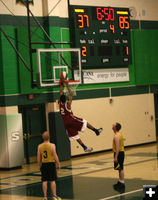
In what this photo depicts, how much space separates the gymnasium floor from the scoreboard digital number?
15.2 ft

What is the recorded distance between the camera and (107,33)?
23.6 metres

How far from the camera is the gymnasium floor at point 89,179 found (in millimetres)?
14359

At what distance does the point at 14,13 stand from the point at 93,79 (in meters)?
5.37

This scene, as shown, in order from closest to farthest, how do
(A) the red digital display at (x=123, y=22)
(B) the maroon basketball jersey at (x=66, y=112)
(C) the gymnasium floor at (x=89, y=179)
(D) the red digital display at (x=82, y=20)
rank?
(B) the maroon basketball jersey at (x=66, y=112) < (C) the gymnasium floor at (x=89, y=179) < (D) the red digital display at (x=82, y=20) < (A) the red digital display at (x=123, y=22)

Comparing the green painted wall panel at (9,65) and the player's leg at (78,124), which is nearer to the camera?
the player's leg at (78,124)

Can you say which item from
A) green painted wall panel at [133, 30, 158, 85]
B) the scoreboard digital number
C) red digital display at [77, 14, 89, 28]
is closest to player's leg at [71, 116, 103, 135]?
the scoreboard digital number

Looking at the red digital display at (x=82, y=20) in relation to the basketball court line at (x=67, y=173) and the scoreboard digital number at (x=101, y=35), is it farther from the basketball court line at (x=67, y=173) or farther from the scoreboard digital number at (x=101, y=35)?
the basketball court line at (x=67, y=173)

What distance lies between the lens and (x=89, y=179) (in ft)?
55.7

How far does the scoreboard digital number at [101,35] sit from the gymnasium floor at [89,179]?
462cm

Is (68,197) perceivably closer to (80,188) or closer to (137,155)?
(80,188)

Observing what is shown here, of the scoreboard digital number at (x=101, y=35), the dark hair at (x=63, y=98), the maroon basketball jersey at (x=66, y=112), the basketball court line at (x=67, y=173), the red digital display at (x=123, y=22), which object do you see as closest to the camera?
the dark hair at (x=63, y=98)

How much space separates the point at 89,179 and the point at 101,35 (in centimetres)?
875

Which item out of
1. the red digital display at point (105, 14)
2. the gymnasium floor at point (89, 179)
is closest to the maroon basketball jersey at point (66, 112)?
the gymnasium floor at point (89, 179)

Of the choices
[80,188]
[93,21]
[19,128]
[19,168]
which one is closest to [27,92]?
[19,128]
